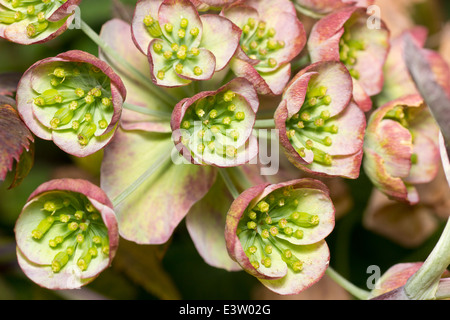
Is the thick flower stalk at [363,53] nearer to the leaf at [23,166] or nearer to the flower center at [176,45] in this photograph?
the flower center at [176,45]

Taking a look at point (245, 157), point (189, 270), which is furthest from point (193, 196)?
point (189, 270)

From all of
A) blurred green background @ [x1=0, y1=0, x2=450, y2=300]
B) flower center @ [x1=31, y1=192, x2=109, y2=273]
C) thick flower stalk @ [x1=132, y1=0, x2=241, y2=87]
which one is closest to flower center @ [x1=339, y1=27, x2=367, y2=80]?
thick flower stalk @ [x1=132, y1=0, x2=241, y2=87]

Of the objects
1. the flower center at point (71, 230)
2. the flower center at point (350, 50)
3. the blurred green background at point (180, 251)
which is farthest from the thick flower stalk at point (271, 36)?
the blurred green background at point (180, 251)

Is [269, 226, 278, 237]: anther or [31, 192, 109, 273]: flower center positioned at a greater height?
[269, 226, 278, 237]: anther

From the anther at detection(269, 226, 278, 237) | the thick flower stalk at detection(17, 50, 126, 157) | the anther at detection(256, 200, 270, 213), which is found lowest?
the anther at detection(269, 226, 278, 237)

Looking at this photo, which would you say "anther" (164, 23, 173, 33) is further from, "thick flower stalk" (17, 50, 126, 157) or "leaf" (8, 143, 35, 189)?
"leaf" (8, 143, 35, 189)

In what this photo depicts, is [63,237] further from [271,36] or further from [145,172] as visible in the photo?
[271,36]

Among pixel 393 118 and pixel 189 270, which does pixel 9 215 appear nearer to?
pixel 189 270
